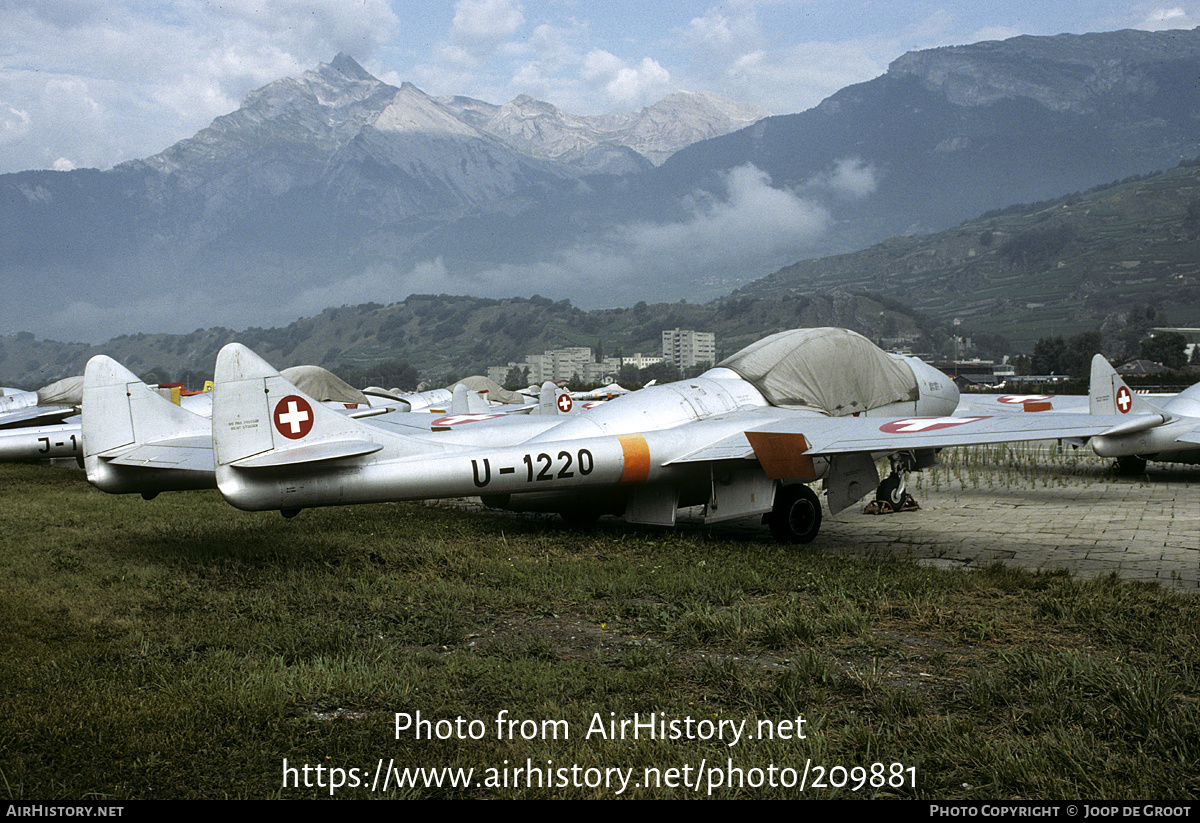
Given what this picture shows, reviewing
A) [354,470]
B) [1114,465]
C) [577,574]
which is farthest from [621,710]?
[1114,465]

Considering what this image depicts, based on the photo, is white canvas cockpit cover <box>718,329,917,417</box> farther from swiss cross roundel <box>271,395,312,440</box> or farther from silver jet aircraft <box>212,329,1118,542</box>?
swiss cross roundel <box>271,395,312,440</box>

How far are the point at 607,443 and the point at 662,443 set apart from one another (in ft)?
2.11

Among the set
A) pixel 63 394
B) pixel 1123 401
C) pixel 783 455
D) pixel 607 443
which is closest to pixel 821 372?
pixel 783 455

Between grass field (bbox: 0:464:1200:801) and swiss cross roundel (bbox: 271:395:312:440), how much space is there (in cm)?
130

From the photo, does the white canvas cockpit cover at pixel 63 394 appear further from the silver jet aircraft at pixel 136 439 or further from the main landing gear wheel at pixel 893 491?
the main landing gear wheel at pixel 893 491

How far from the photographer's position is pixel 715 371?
11.1 m

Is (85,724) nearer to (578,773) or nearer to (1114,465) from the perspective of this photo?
(578,773)

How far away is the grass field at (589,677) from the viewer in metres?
3.46

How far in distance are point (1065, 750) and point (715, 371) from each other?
785 cm

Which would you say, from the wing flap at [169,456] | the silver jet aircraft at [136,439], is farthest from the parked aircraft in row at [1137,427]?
the silver jet aircraft at [136,439]

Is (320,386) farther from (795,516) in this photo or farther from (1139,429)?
(1139,429)

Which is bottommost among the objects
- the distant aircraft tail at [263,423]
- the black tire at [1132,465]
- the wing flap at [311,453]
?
the black tire at [1132,465]

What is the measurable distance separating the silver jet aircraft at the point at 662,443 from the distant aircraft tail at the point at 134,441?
1647mm

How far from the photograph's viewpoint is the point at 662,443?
919cm
